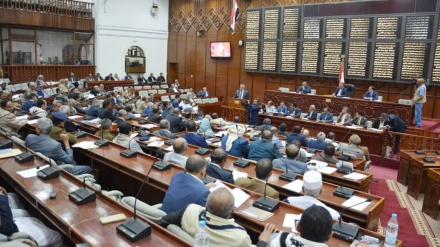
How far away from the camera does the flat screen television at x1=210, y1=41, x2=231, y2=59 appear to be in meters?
16.5

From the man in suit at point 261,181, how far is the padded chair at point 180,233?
49.6 inches

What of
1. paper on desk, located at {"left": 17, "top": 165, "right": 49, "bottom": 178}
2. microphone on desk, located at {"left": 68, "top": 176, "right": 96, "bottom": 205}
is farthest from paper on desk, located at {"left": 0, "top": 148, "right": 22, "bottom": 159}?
microphone on desk, located at {"left": 68, "top": 176, "right": 96, "bottom": 205}

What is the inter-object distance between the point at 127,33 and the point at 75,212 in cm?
1628

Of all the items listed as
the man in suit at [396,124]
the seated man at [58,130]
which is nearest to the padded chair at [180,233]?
the seated man at [58,130]

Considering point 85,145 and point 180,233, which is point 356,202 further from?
point 85,145

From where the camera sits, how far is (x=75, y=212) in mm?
2951

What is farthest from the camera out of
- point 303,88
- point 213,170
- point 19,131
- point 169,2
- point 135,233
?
point 169,2

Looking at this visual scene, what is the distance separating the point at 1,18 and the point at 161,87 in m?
6.83

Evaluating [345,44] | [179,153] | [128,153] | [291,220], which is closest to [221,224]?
[291,220]

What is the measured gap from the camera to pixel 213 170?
13.7ft

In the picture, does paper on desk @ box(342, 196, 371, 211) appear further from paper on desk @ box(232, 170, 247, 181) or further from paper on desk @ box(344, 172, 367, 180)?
paper on desk @ box(232, 170, 247, 181)

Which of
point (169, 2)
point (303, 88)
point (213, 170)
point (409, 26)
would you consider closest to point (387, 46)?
point (409, 26)

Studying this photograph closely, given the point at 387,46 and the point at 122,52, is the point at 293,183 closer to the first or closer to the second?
the point at 387,46

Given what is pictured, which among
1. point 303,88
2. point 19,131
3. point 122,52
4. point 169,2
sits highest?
point 169,2
